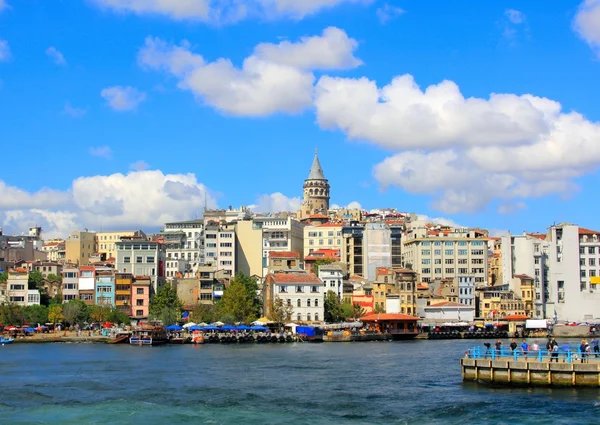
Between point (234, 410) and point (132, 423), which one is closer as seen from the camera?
point (132, 423)

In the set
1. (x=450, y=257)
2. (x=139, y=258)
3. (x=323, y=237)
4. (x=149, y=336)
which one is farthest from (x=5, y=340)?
(x=450, y=257)

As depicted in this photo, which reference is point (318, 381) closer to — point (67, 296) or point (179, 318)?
point (179, 318)

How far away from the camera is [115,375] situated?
51.7 m

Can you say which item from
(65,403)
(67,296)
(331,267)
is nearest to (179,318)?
(67,296)

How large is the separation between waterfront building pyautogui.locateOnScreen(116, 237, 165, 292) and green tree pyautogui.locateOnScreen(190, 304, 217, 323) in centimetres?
1459

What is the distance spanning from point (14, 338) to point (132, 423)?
60.9 m

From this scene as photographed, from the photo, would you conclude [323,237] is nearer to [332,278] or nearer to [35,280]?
[332,278]

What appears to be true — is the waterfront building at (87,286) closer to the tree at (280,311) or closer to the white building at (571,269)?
the tree at (280,311)

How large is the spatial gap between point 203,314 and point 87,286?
1591cm

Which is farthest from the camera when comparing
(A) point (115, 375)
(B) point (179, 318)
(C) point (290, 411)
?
(B) point (179, 318)

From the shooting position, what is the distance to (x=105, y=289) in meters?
105

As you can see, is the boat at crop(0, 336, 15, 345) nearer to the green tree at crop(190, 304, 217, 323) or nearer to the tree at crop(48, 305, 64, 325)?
the tree at crop(48, 305, 64, 325)

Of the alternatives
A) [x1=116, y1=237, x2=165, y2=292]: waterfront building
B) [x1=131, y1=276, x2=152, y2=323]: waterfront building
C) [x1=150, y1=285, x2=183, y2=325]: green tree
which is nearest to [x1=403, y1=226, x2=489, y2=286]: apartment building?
[x1=116, y1=237, x2=165, y2=292]: waterfront building

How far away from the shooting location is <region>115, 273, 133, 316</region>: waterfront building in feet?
344
